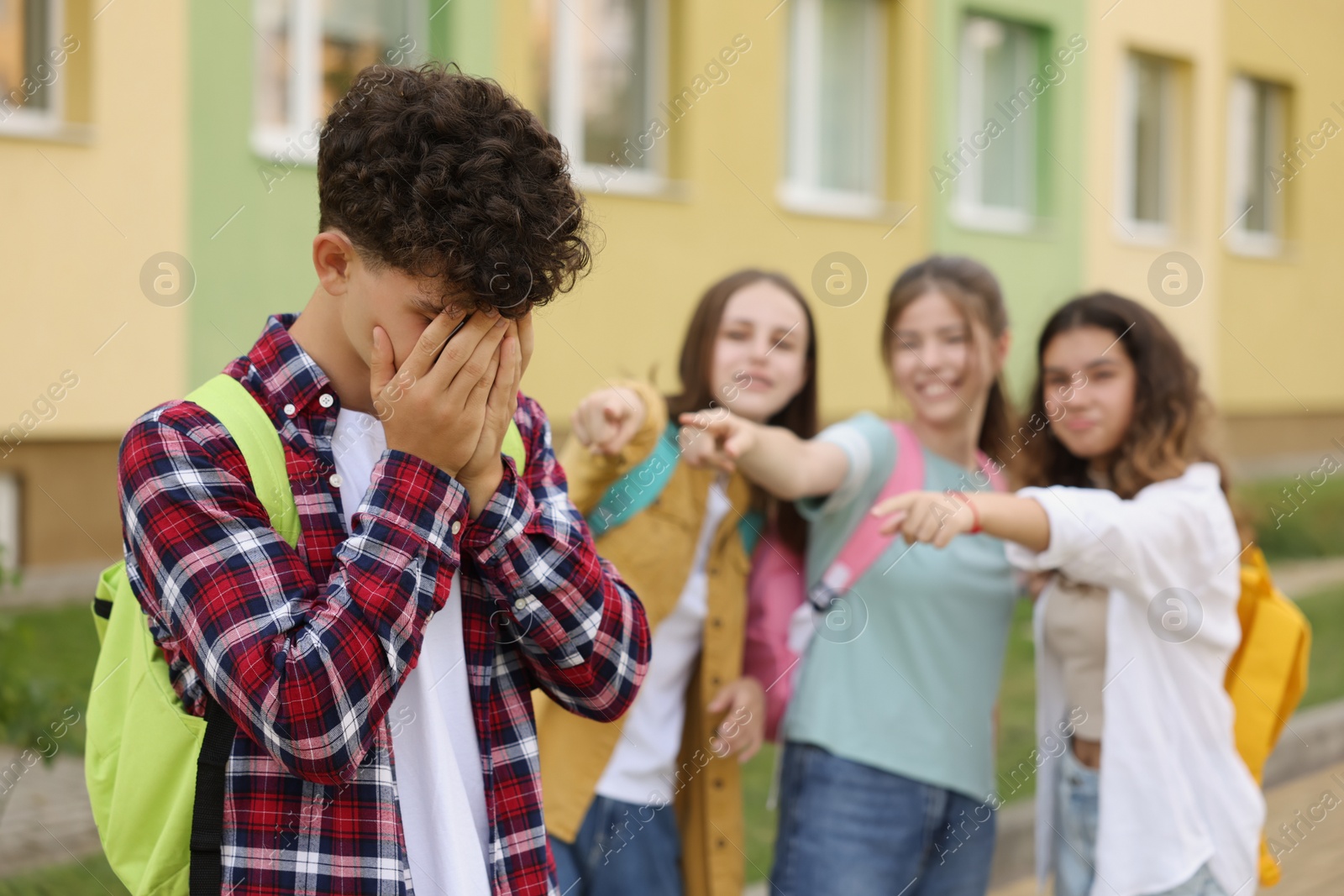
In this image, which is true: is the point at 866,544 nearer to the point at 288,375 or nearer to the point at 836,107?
the point at 288,375

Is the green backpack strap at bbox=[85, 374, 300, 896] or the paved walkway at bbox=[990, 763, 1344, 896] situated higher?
the green backpack strap at bbox=[85, 374, 300, 896]

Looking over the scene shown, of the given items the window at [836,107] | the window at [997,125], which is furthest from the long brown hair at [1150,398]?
the window at [997,125]

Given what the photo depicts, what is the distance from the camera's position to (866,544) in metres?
3.06

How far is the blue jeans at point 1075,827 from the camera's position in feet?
9.74

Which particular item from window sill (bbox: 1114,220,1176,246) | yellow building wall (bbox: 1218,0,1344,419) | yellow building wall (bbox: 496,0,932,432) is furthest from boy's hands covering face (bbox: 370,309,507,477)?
yellow building wall (bbox: 1218,0,1344,419)

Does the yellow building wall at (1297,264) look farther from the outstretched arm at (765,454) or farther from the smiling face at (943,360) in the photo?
the outstretched arm at (765,454)

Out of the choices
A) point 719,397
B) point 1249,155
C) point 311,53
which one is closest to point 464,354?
point 719,397

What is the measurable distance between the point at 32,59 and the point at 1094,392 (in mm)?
6390

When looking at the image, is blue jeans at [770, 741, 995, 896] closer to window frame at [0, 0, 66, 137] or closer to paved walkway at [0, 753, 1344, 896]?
paved walkway at [0, 753, 1344, 896]

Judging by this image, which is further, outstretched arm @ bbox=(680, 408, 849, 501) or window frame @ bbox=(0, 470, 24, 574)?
window frame @ bbox=(0, 470, 24, 574)

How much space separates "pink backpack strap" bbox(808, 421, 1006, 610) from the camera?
304 cm

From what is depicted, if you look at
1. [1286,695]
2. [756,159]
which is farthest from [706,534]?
[756,159]

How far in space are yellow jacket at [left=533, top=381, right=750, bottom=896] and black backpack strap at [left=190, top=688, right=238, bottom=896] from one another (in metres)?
1.31

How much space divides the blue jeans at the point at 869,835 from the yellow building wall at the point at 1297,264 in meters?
14.1
